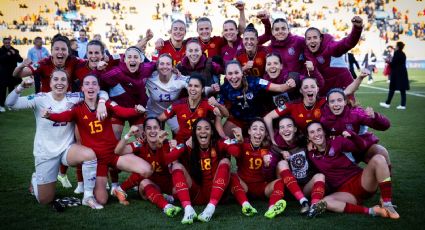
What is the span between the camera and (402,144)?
765 centimetres

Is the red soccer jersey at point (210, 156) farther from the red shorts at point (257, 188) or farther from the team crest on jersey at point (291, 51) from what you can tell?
the team crest on jersey at point (291, 51)

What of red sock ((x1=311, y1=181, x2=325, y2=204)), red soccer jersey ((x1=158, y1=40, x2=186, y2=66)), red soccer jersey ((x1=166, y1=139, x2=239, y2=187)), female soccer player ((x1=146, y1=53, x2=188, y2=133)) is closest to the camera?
red sock ((x1=311, y1=181, x2=325, y2=204))

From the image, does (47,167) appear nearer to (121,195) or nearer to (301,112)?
(121,195)

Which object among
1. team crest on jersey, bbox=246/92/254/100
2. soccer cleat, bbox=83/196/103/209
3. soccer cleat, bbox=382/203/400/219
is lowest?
soccer cleat, bbox=83/196/103/209

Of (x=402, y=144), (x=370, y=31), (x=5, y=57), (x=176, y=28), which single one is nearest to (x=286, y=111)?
(x=176, y=28)

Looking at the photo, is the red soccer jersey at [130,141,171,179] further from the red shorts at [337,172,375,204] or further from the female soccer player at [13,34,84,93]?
the red shorts at [337,172,375,204]

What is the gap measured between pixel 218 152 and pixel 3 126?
6.75 m

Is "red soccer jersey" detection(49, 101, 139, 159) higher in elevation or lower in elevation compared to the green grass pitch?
higher

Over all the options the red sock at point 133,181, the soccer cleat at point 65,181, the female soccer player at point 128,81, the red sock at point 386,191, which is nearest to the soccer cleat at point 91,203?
the red sock at point 133,181

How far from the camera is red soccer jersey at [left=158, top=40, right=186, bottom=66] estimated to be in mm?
6590

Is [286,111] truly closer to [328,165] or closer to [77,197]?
[328,165]

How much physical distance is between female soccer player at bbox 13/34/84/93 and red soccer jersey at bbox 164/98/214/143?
1355 mm

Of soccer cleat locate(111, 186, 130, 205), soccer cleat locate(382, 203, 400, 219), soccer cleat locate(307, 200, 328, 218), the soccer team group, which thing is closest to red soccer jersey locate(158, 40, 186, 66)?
the soccer team group

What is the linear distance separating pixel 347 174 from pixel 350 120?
578mm
